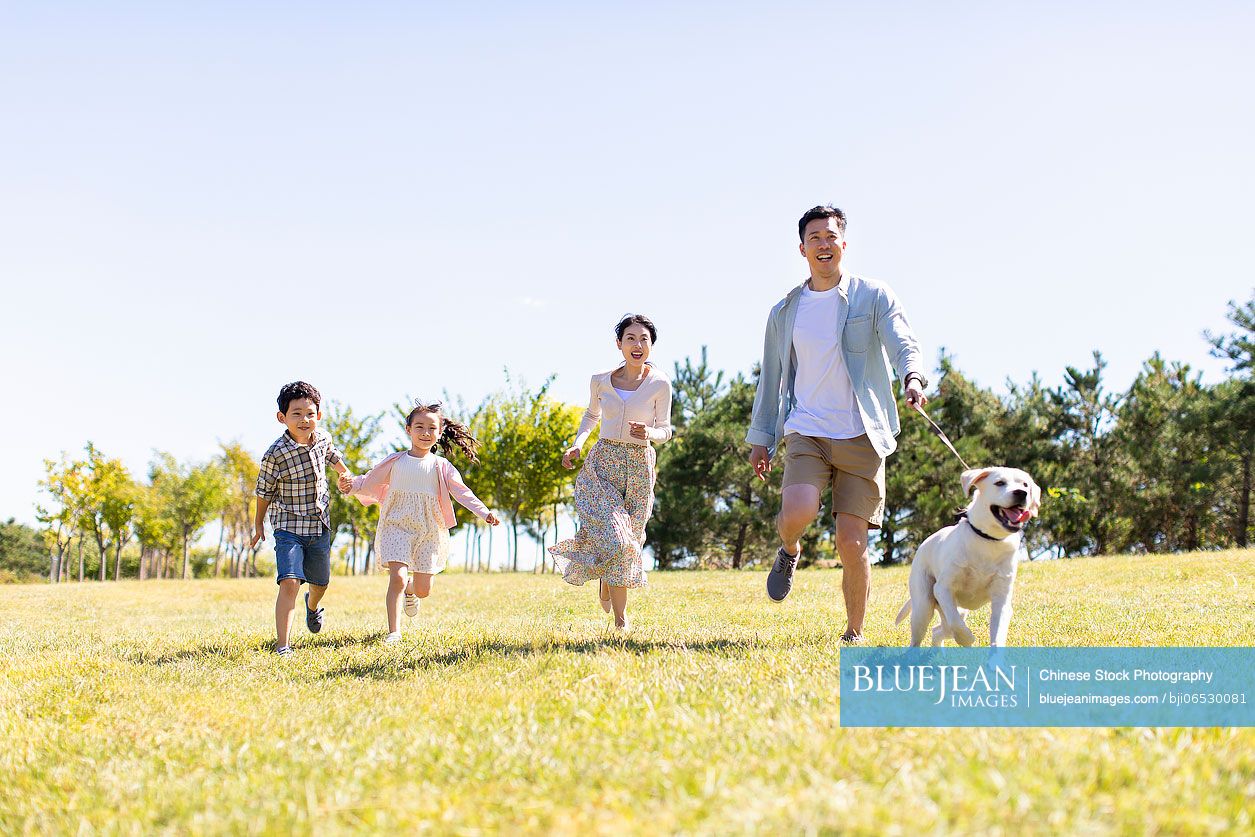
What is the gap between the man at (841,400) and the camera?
6.24m

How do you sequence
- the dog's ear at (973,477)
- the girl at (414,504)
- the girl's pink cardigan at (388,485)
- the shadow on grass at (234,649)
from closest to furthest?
the dog's ear at (973,477) < the shadow on grass at (234,649) < the girl at (414,504) < the girl's pink cardigan at (388,485)

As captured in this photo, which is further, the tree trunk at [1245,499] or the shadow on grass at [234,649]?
the tree trunk at [1245,499]

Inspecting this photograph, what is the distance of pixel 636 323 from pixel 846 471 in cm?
230

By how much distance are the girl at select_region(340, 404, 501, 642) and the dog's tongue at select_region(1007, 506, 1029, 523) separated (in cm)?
468

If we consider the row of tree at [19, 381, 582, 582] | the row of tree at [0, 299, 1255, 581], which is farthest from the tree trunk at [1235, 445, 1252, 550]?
the row of tree at [19, 381, 582, 582]

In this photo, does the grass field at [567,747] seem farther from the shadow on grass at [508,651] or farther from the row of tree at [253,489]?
the row of tree at [253,489]

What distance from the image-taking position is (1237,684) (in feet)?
14.3

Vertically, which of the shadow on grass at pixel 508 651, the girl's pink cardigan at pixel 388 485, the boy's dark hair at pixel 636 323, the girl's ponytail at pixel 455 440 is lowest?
the shadow on grass at pixel 508 651

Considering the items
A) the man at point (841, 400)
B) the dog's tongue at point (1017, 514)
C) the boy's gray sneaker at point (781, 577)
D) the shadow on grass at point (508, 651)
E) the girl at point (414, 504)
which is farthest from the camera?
the girl at point (414, 504)

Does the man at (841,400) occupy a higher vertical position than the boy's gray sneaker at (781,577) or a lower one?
higher

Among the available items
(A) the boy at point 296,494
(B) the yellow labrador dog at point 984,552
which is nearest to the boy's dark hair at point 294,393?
(A) the boy at point 296,494

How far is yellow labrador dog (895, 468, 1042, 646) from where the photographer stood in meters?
4.80

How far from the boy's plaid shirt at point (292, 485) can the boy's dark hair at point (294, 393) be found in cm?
28

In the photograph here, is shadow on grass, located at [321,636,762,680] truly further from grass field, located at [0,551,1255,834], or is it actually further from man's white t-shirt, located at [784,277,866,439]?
man's white t-shirt, located at [784,277,866,439]
